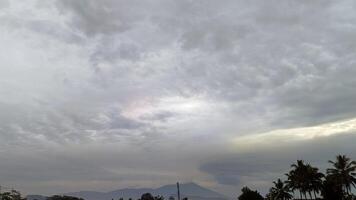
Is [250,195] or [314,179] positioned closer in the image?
[314,179]

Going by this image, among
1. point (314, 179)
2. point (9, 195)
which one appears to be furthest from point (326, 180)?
point (9, 195)

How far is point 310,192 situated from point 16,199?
66606 millimetres

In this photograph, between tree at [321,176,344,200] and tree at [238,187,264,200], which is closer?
→ tree at [321,176,344,200]

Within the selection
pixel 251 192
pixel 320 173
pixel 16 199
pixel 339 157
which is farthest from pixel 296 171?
pixel 16 199

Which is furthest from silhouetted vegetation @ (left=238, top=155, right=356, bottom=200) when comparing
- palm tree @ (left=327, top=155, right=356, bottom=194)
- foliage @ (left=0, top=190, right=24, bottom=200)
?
foliage @ (left=0, top=190, right=24, bottom=200)

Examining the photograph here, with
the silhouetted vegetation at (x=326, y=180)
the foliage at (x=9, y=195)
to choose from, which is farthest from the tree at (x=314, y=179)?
the foliage at (x=9, y=195)

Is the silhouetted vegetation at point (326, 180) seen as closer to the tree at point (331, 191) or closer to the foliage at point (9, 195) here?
A: the tree at point (331, 191)

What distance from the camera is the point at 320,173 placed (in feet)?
325

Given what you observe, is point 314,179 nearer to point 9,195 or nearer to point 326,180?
point 326,180

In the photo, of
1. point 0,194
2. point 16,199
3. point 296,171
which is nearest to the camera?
point 0,194

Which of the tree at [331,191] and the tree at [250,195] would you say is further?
the tree at [250,195]

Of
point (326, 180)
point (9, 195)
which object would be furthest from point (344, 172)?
point (9, 195)

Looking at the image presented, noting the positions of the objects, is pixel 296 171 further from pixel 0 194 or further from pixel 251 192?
pixel 0 194

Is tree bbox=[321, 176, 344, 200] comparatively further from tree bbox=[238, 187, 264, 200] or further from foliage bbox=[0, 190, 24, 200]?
foliage bbox=[0, 190, 24, 200]
